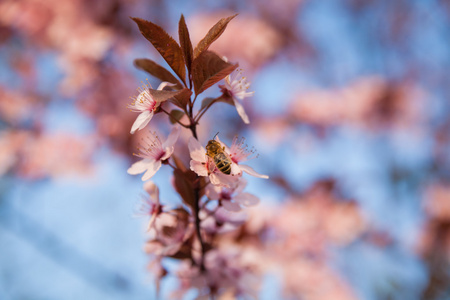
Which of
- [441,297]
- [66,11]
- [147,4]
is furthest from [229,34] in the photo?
[441,297]

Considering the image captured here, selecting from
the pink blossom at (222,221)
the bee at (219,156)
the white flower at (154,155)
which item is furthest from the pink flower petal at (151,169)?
the pink blossom at (222,221)

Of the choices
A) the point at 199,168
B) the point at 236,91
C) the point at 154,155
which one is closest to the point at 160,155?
the point at 154,155

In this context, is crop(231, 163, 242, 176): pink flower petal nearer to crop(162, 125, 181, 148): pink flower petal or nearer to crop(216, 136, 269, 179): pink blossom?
crop(216, 136, 269, 179): pink blossom

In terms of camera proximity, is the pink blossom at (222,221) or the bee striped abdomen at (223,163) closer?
the bee striped abdomen at (223,163)

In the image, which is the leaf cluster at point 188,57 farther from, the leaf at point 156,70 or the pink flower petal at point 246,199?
the pink flower petal at point 246,199

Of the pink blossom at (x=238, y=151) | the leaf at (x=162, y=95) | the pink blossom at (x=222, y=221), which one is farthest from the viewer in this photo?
the pink blossom at (x=222, y=221)

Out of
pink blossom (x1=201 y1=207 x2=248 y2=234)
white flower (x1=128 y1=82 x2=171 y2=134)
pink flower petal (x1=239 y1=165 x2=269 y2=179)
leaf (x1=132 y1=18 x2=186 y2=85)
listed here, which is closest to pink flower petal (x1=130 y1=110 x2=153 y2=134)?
white flower (x1=128 y1=82 x2=171 y2=134)
